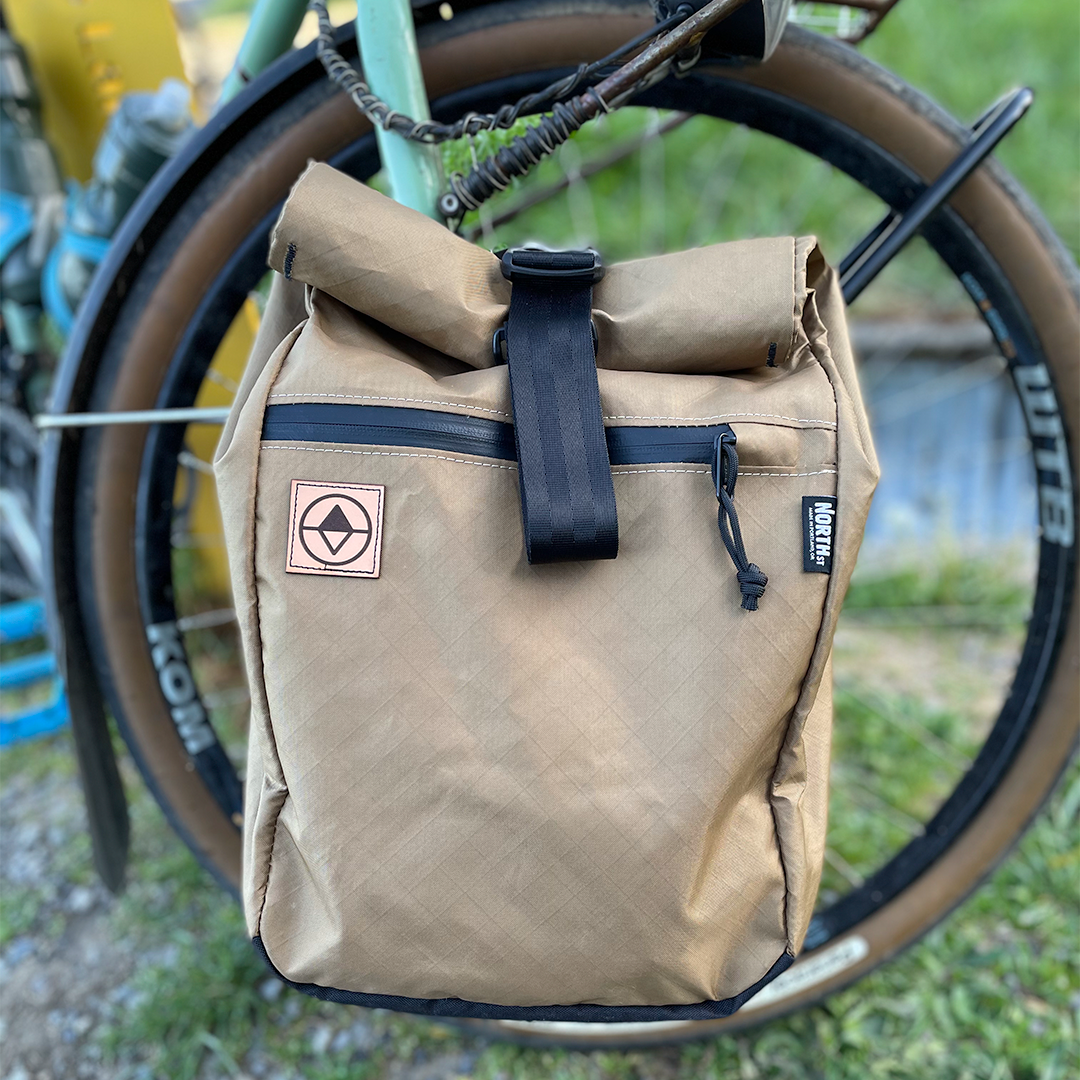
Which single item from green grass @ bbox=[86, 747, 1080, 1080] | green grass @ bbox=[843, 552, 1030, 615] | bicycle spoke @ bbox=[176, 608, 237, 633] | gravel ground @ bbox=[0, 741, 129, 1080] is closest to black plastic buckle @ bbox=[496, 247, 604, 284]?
bicycle spoke @ bbox=[176, 608, 237, 633]

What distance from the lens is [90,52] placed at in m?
1.34

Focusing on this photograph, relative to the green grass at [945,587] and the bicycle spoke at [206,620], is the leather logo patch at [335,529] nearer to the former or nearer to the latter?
the bicycle spoke at [206,620]

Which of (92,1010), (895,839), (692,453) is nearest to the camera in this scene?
(692,453)

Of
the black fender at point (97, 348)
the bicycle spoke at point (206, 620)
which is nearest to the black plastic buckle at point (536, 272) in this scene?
the black fender at point (97, 348)

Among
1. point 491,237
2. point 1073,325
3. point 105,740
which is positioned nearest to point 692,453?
point 1073,325

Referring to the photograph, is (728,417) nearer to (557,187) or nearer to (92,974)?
(557,187)

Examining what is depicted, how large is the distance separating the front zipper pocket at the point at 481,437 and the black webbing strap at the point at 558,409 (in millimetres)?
29

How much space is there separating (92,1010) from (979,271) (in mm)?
1388

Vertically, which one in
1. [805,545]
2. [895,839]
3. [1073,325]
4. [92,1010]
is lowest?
[92,1010]

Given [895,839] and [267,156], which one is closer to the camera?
[267,156]

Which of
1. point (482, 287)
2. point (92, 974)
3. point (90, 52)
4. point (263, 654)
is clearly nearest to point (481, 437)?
point (482, 287)

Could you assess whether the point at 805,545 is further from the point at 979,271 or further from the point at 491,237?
the point at 491,237

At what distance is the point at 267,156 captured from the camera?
34.4 inches

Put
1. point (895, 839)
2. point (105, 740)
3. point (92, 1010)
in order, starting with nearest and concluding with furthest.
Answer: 1. point (105, 740)
2. point (92, 1010)
3. point (895, 839)
